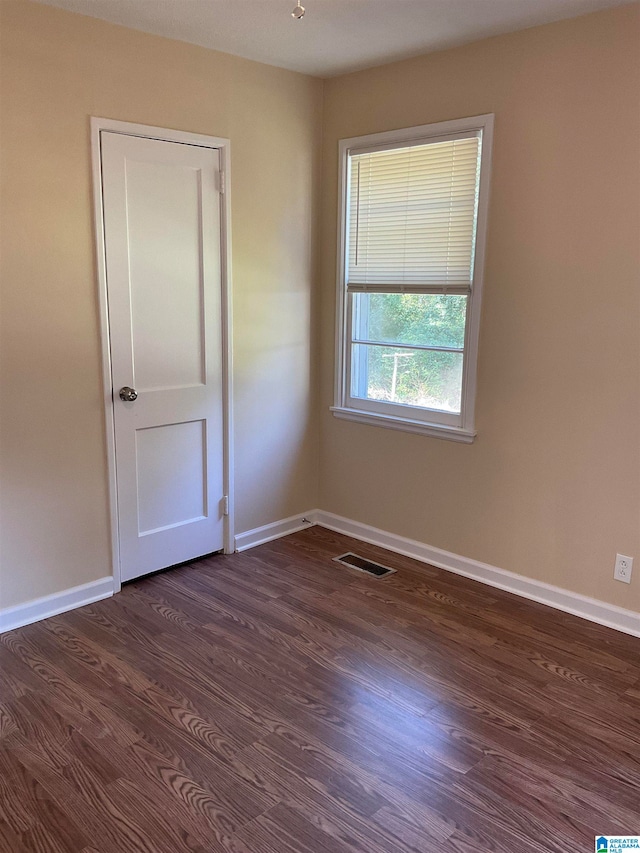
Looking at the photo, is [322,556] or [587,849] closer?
[587,849]

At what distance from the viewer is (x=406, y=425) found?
3.59m

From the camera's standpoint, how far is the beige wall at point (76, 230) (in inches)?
105

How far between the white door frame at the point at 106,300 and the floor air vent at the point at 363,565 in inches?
25.0

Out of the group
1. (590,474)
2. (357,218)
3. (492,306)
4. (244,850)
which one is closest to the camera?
(244,850)

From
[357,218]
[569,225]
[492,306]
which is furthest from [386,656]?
[357,218]

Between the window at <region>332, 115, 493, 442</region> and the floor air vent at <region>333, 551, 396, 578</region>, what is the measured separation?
2.49ft

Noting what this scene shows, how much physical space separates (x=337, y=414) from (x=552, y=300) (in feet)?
4.80

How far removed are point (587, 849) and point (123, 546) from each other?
228cm

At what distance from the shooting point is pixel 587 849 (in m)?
1.79

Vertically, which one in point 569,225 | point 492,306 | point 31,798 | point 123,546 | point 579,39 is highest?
point 579,39

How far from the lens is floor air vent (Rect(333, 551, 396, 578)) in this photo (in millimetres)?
3490

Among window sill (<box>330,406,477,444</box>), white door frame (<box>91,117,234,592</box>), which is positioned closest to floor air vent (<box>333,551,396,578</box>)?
white door frame (<box>91,117,234,592</box>)

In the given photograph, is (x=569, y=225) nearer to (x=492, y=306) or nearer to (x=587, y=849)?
(x=492, y=306)

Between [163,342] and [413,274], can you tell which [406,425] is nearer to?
[413,274]
